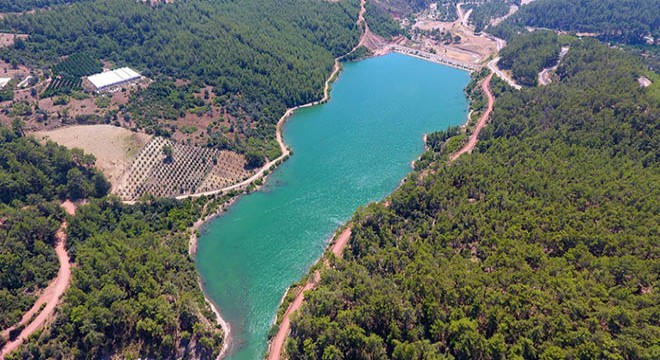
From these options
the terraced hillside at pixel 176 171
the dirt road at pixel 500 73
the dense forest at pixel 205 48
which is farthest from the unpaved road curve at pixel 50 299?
the dirt road at pixel 500 73

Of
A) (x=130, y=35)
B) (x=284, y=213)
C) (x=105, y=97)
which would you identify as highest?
(x=130, y=35)

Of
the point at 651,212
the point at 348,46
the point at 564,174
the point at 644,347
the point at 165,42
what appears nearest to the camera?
the point at 644,347

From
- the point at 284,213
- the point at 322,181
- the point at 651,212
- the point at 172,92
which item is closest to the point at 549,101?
the point at 651,212

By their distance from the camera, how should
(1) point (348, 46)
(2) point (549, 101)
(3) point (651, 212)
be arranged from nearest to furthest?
(3) point (651, 212) → (2) point (549, 101) → (1) point (348, 46)

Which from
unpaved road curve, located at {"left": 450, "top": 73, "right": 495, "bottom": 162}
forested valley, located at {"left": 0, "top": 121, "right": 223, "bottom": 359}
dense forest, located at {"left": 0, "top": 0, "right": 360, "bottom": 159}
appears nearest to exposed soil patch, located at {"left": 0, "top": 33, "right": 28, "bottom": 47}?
dense forest, located at {"left": 0, "top": 0, "right": 360, "bottom": 159}

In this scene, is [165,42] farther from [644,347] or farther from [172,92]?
[644,347]

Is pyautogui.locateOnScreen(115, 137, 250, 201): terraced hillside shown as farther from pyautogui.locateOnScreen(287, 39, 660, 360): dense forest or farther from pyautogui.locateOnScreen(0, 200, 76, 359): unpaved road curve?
→ pyautogui.locateOnScreen(287, 39, 660, 360): dense forest

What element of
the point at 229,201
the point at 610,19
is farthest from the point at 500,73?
the point at 229,201

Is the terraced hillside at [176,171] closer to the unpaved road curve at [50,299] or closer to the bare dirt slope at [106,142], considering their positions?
the bare dirt slope at [106,142]
